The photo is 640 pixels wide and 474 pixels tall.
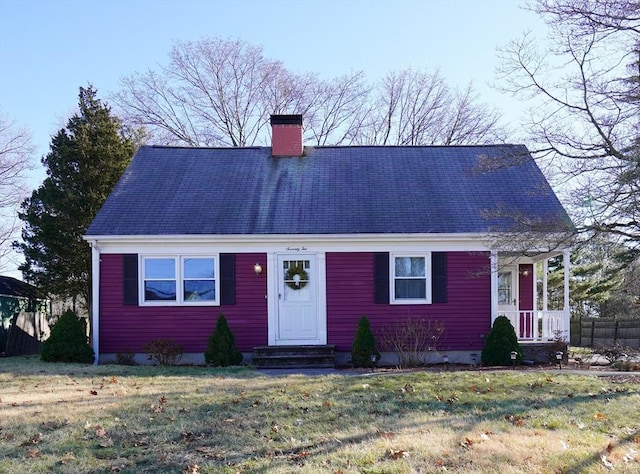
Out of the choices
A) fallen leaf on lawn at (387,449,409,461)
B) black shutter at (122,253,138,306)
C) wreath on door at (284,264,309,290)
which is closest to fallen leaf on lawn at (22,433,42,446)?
fallen leaf on lawn at (387,449,409,461)

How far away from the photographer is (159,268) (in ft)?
48.3

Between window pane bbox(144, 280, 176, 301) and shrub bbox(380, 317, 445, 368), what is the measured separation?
15.8 ft

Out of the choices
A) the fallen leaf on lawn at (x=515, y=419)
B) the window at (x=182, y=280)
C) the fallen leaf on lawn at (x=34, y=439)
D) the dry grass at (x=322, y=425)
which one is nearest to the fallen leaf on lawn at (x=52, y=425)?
the dry grass at (x=322, y=425)

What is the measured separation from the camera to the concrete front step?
1387 centimetres

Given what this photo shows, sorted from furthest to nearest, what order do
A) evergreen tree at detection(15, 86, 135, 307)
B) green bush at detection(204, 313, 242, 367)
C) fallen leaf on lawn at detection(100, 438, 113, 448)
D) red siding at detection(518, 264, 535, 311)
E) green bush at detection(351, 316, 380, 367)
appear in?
evergreen tree at detection(15, 86, 135, 307)
red siding at detection(518, 264, 535, 311)
green bush at detection(351, 316, 380, 367)
green bush at detection(204, 313, 242, 367)
fallen leaf on lawn at detection(100, 438, 113, 448)

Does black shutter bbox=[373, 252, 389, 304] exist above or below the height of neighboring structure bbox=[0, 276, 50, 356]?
above

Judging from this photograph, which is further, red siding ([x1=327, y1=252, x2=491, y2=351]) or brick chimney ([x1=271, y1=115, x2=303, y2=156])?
brick chimney ([x1=271, y1=115, x2=303, y2=156])

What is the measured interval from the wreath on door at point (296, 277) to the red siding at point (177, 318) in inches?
21.5

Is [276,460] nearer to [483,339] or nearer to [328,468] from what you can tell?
[328,468]

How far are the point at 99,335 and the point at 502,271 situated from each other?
10115 mm

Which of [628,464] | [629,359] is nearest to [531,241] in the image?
[629,359]

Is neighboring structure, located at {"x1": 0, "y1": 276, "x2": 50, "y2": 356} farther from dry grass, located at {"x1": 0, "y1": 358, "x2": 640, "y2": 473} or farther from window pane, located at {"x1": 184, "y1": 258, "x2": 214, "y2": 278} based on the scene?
dry grass, located at {"x1": 0, "y1": 358, "x2": 640, "y2": 473}

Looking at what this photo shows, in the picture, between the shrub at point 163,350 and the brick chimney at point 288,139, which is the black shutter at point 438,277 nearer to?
the brick chimney at point 288,139

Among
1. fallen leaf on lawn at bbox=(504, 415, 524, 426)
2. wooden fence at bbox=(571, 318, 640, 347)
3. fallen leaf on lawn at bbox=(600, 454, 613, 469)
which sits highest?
fallen leaf on lawn at bbox=(504, 415, 524, 426)
